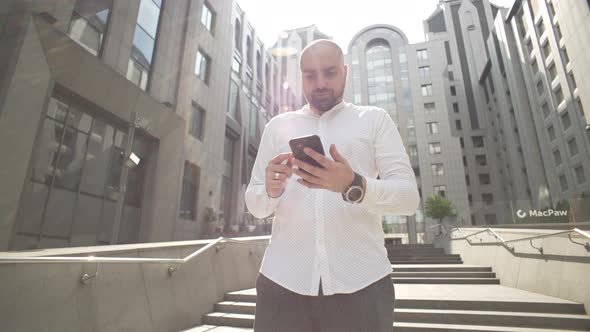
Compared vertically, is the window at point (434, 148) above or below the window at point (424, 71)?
below

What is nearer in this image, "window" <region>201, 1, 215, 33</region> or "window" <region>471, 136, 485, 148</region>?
"window" <region>201, 1, 215, 33</region>

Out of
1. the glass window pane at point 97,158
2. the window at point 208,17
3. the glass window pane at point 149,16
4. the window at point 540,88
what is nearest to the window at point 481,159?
the window at point 540,88

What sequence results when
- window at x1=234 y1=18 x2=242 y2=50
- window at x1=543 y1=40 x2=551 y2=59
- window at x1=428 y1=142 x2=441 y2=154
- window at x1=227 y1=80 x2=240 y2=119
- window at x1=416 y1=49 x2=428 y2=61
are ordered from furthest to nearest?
window at x1=416 y1=49 x2=428 y2=61
window at x1=428 y1=142 x2=441 y2=154
window at x1=543 y1=40 x2=551 y2=59
window at x1=234 y1=18 x2=242 y2=50
window at x1=227 y1=80 x2=240 y2=119

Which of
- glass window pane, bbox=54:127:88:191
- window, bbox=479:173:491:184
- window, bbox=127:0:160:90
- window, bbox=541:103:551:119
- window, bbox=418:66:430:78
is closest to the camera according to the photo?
glass window pane, bbox=54:127:88:191

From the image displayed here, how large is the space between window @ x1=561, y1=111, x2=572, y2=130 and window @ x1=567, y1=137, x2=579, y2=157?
4.23ft

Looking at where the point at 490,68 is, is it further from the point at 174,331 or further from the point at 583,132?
the point at 174,331

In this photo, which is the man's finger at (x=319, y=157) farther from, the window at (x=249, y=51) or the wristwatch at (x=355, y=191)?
the window at (x=249, y=51)

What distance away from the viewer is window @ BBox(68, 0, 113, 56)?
10758mm

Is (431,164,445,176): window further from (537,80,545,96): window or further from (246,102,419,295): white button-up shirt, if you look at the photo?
(246,102,419,295): white button-up shirt

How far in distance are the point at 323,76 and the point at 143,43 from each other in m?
15.6

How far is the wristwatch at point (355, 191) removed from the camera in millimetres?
1139

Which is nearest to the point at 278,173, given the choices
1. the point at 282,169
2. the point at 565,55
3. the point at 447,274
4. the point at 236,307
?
the point at 282,169

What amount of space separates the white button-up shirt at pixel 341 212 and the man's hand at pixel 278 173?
10 centimetres

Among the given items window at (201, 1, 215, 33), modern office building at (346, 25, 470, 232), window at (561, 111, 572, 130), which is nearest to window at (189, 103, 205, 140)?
window at (201, 1, 215, 33)
